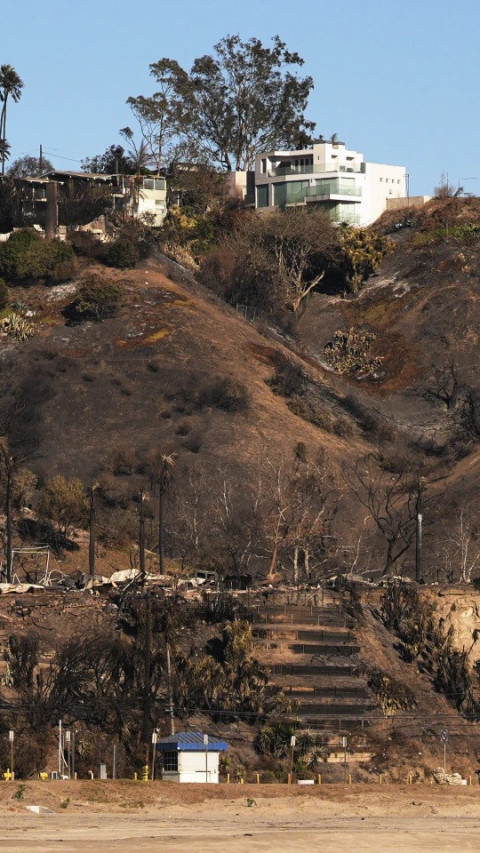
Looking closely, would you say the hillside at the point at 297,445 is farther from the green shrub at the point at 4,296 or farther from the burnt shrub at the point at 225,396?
A: the green shrub at the point at 4,296

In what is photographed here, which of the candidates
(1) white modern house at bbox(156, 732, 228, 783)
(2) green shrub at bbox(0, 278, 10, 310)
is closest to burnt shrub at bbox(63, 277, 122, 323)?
(2) green shrub at bbox(0, 278, 10, 310)

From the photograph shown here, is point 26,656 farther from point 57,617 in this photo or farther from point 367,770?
point 367,770

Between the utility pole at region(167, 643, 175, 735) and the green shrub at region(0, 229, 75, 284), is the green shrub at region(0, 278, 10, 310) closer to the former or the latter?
the green shrub at region(0, 229, 75, 284)

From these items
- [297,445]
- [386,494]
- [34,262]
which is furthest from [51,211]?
[386,494]

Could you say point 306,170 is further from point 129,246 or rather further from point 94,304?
point 94,304

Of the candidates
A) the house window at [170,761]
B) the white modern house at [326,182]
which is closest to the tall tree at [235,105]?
the white modern house at [326,182]

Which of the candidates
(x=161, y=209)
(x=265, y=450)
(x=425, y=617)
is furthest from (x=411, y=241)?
(x=425, y=617)
